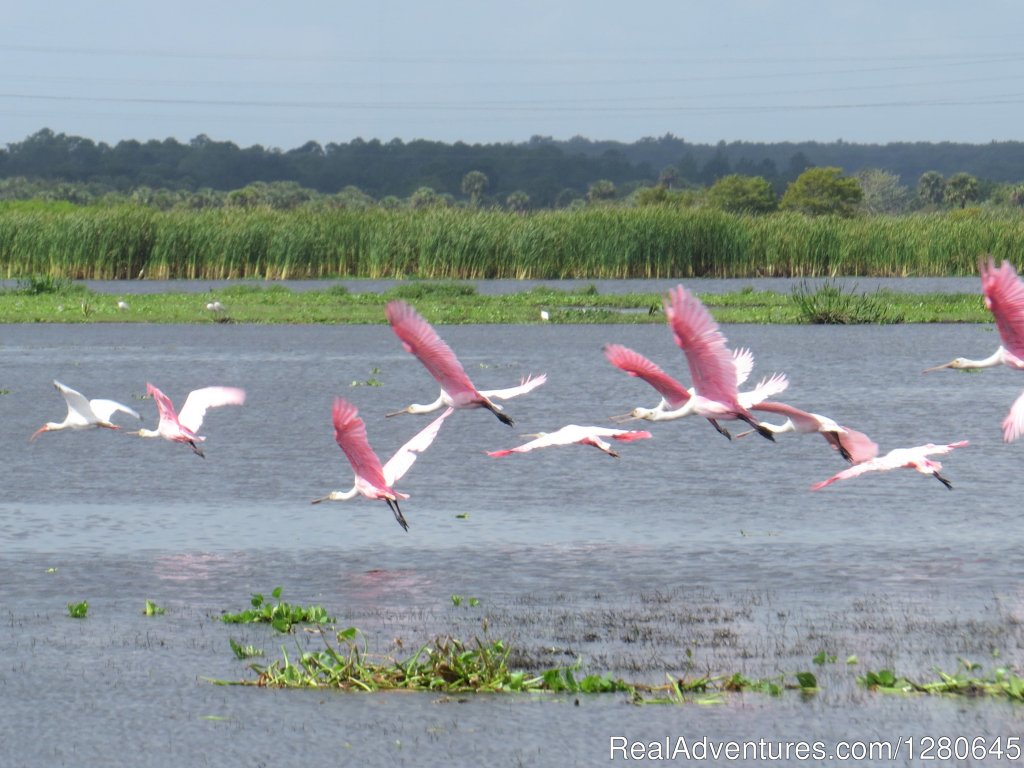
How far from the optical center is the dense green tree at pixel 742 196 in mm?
97562

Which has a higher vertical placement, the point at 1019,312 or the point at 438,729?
the point at 1019,312

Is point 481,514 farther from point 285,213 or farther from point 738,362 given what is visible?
point 285,213

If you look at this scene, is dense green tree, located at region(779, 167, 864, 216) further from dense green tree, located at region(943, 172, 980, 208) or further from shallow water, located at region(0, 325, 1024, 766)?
shallow water, located at region(0, 325, 1024, 766)

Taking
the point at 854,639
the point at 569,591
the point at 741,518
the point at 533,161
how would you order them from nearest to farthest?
1. the point at 854,639
2. the point at 569,591
3. the point at 741,518
4. the point at 533,161

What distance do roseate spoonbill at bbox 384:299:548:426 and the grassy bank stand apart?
20849 millimetres

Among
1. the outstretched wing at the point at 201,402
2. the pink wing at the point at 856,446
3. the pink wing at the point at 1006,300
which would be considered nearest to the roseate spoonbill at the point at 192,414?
the outstretched wing at the point at 201,402

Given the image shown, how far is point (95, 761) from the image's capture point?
6410 millimetres

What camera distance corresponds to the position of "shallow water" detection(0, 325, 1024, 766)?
6.76 meters

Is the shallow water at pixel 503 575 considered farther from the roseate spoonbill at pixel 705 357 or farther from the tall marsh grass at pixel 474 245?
the tall marsh grass at pixel 474 245

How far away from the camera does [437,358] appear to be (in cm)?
885

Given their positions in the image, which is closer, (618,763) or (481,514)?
(618,763)

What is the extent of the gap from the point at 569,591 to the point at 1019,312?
269cm

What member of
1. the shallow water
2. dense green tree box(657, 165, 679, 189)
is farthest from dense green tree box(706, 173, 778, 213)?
the shallow water

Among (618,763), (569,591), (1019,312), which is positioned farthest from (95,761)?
(1019,312)
